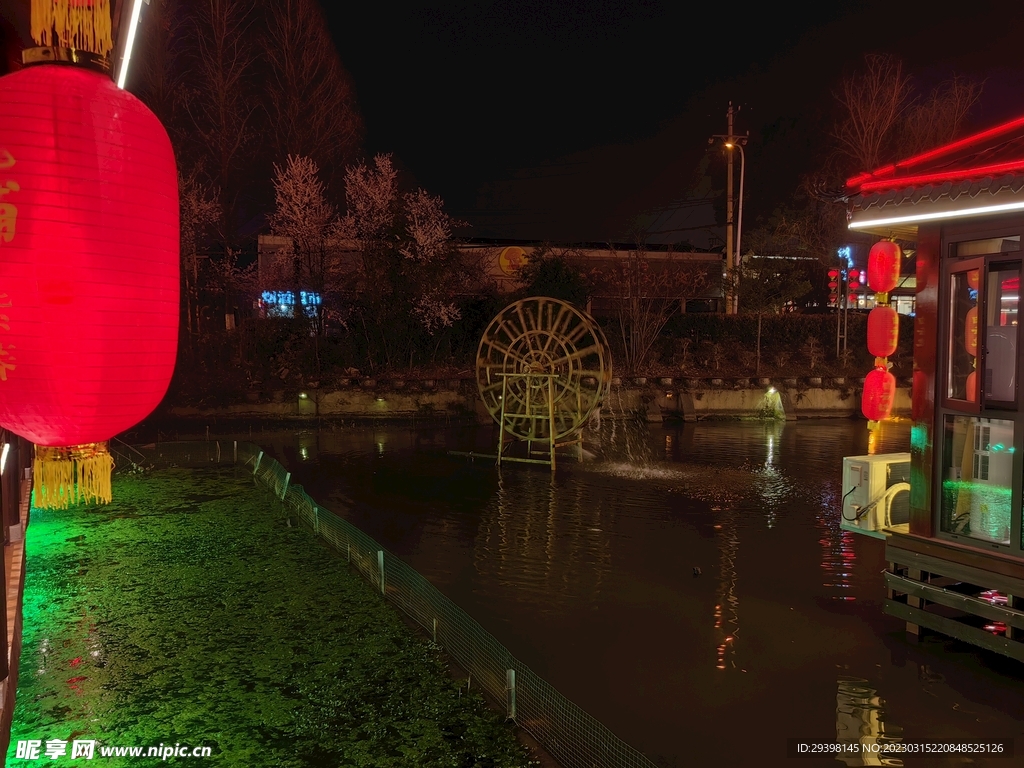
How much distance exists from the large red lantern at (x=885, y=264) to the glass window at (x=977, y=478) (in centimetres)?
114

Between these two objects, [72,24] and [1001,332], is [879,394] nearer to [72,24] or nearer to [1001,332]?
[1001,332]

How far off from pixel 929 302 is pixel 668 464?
7.22 meters

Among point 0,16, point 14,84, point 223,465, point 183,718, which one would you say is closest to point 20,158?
point 14,84

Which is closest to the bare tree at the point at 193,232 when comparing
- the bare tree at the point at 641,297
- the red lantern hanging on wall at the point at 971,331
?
the bare tree at the point at 641,297

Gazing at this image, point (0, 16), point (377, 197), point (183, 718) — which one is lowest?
point (183, 718)

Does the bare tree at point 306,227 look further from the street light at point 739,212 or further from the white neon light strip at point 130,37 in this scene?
the white neon light strip at point 130,37

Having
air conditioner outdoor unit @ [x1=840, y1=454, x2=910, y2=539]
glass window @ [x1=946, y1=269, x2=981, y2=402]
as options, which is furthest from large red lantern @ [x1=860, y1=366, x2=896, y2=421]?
glass window @ [x1=946, y1=269, x2=981, y2=402]

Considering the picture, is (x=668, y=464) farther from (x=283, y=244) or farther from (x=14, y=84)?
(x=283, y=244)

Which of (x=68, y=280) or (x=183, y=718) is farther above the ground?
(x=68, y=280)

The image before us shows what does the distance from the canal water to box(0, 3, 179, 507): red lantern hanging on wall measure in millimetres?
3011

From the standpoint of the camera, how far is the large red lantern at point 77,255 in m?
2.53

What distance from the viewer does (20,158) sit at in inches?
102

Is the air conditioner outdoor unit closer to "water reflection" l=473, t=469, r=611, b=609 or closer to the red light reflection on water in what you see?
the red light reflection on water

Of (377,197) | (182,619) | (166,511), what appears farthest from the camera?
(377,197)
